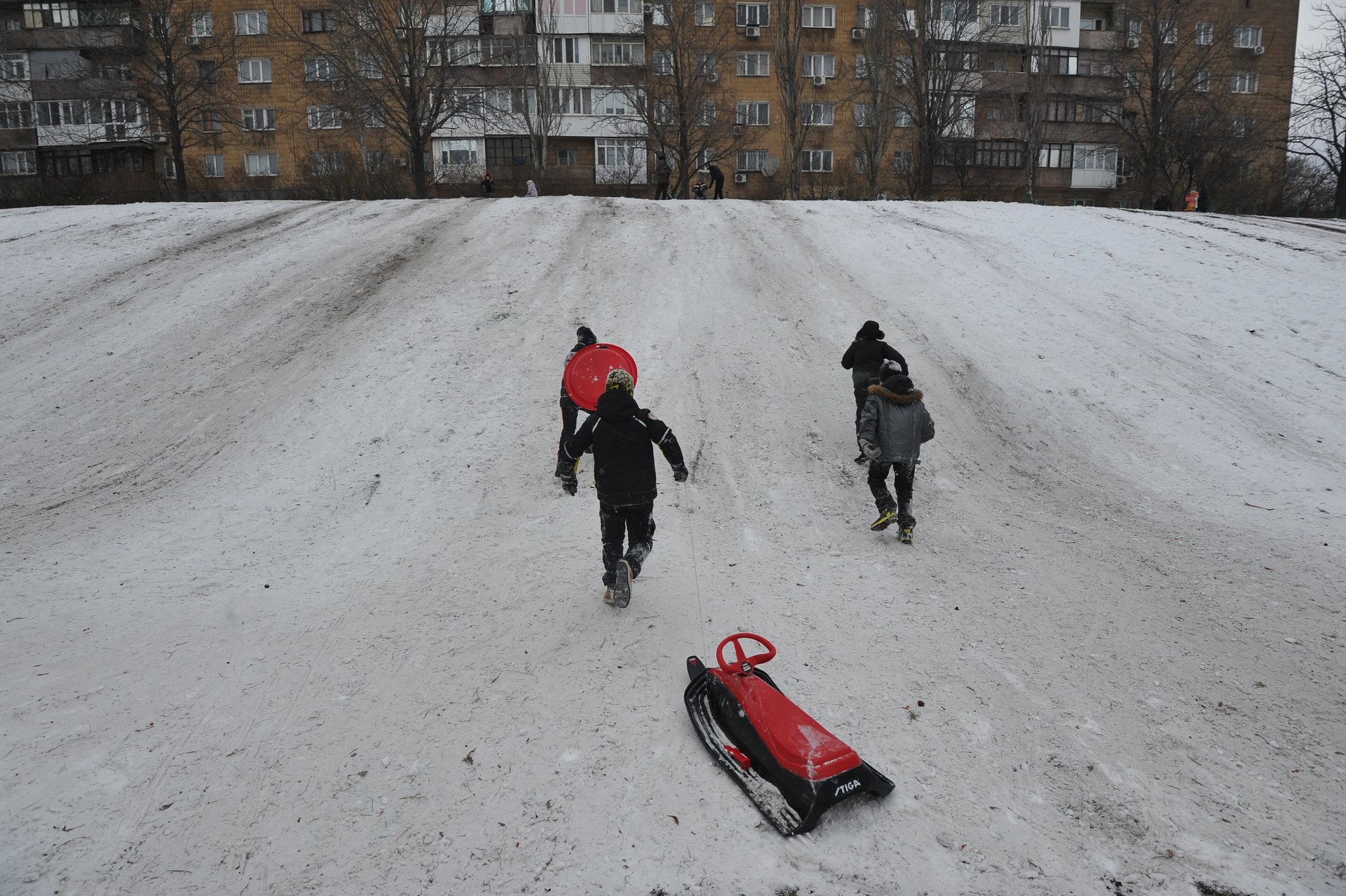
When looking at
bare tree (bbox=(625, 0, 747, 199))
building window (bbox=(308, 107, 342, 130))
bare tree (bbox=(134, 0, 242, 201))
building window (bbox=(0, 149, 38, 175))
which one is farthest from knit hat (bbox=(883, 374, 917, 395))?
building window (bbox=(0, 149, 38, 175))

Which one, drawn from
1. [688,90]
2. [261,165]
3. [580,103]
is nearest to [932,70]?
[688,90]

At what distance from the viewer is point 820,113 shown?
3916 centimetres

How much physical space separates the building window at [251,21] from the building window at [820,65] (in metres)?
29.8

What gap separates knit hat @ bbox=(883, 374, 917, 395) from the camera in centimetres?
672

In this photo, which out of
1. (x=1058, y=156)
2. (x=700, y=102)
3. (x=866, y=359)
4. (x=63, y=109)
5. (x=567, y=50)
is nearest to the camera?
(x=866, y=359)

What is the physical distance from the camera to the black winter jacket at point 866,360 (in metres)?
8.32

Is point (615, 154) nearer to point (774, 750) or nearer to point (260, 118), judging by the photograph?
point (260, 118)

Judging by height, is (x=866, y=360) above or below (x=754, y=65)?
below

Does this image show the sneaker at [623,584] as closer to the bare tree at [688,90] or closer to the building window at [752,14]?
the bare tree at [688,90]


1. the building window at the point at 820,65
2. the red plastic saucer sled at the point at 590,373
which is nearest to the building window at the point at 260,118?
the building window at the point at 820,65

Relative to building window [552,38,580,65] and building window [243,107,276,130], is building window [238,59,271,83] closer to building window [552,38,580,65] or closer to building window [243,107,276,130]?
building window [243,107,276,130]

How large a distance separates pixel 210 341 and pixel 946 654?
39.5 ft

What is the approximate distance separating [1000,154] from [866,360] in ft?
130

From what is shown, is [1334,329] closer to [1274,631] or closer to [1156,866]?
[1274,631]
